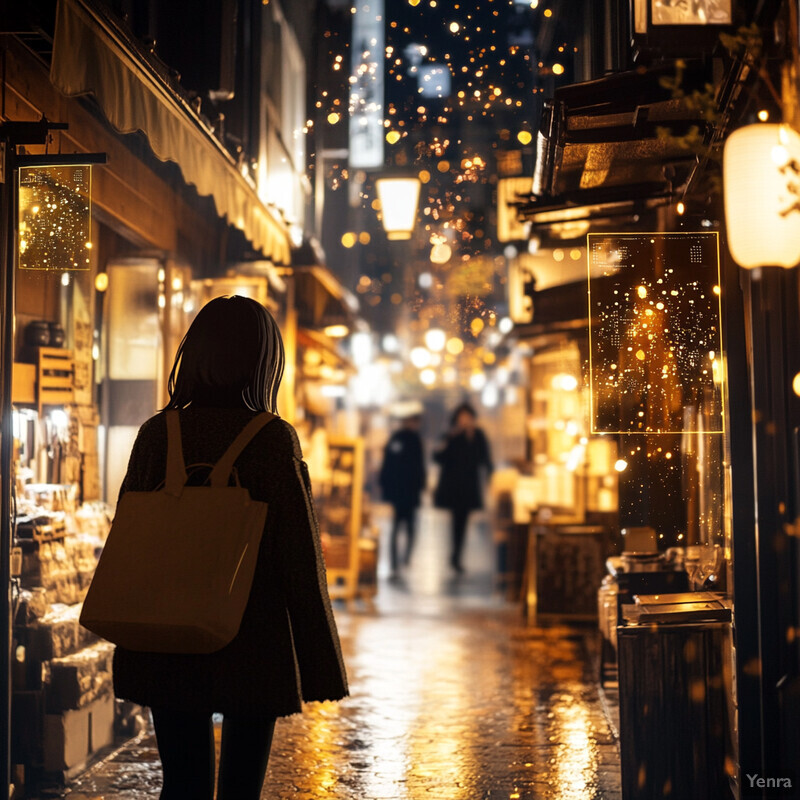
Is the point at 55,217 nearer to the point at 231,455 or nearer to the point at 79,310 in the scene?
the point at 79,310

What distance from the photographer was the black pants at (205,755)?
3180 mm

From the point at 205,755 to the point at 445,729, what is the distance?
4.09 m

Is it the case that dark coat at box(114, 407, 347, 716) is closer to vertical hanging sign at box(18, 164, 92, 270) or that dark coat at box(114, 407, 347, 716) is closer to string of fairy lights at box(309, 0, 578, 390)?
vertical hanging sign at box(18, 164, 92, 270)

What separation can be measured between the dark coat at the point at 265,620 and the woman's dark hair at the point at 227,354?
0.33 ft

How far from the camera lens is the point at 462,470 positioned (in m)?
15.5

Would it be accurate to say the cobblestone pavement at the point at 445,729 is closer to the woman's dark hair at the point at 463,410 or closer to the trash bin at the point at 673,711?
the trash bin at the point at 673,711

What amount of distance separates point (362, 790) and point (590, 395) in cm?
267

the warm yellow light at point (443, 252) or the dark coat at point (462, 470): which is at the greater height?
the warm yellow light at point (443, 252)

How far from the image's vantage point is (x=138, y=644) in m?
3.15

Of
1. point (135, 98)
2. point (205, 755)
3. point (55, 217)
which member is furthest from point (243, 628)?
point (135, 98)

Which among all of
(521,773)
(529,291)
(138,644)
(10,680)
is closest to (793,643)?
(521,773)

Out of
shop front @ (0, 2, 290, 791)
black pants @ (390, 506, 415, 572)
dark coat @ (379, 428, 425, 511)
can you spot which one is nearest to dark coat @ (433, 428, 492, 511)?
dark coat @ (379, 428, 425, 511)

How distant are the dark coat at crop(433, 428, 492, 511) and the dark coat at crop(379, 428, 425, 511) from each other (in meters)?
0.35

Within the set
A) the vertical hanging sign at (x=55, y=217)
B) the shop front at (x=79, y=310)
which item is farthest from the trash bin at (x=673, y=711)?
the vertical hanging sign at (x=55, y=217)
